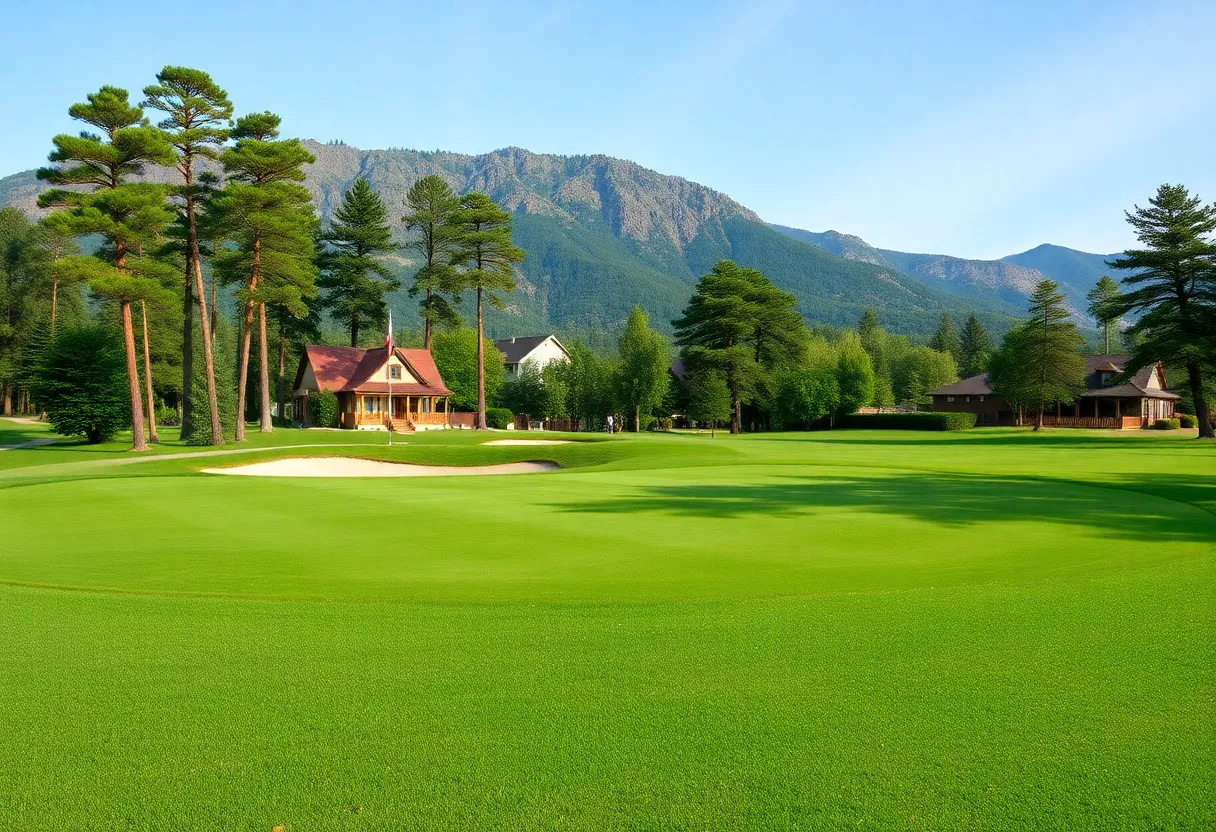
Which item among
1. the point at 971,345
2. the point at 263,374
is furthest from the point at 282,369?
the point at 971,345

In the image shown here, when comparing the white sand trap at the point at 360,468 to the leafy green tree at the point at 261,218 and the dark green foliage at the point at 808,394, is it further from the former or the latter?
the dark green foliage at the point at 808,394

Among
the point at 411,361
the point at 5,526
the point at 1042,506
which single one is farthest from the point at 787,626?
the point at 411,361

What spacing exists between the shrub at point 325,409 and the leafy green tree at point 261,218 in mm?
16403

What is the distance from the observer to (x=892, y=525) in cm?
1485

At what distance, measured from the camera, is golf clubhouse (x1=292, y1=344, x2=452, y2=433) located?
67500mm

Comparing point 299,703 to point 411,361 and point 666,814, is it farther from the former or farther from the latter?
point 411,361

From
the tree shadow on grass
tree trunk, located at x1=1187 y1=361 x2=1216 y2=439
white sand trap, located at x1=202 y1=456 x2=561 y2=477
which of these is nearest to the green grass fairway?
the tree shadow on grass

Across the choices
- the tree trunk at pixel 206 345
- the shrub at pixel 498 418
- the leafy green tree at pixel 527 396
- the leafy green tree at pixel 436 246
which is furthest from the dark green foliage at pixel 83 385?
the leafy green tree at pixel 527 396

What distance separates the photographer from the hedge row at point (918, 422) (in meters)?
73.6

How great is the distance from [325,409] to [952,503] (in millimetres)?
56876

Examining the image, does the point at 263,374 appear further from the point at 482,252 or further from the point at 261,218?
the point at 482,252

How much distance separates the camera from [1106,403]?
86.4 meters

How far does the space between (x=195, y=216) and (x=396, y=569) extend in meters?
42.7

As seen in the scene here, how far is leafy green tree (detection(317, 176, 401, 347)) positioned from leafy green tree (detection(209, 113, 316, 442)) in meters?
18.1
